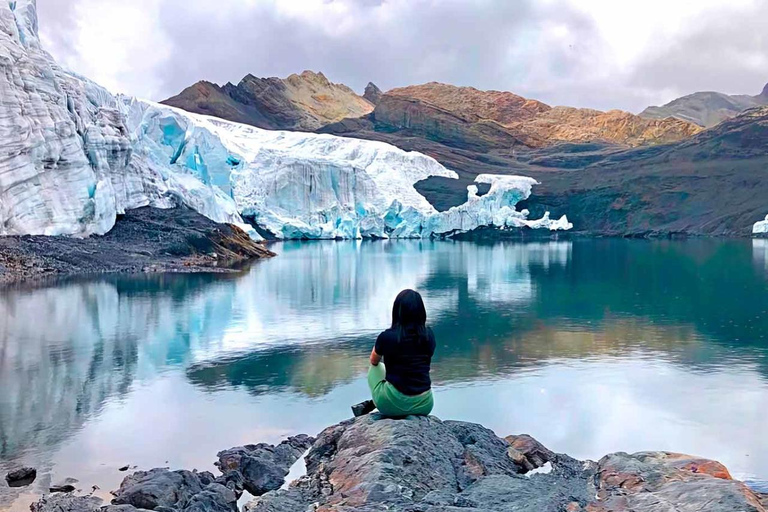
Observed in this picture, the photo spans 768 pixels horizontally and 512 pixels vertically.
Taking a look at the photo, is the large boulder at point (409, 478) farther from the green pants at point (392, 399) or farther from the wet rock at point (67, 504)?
the wet rock at point (67, 504)

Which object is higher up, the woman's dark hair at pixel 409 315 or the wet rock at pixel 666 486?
the woman's dark hair at pixel 409 315

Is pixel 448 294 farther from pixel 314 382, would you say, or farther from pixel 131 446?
pixel 131 446

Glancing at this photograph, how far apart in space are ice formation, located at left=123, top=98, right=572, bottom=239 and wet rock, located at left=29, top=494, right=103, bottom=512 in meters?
35.0

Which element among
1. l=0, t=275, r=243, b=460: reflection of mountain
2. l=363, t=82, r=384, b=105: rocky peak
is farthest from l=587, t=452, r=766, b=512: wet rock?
l=363, t=82, r=384, b=105: rocky peak

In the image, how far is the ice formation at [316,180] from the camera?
42.5 m

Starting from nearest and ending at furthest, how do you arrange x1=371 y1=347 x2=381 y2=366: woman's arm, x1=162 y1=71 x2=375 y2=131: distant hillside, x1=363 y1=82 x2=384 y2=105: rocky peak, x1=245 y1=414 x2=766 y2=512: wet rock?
x1=245 y1=414 x2=766 y2=512: wet rock
x1=371 y1=347 x2=381 y2=366: woman's arm
x1=162 y1=71 x2=375 y2=131: distant hillside
x1=363 y1=82 x2=384 y2=105: rocky peak

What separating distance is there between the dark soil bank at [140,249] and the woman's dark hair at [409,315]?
1803cm

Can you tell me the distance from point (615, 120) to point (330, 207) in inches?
2836

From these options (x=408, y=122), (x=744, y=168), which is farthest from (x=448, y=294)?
(x=408, y=122)

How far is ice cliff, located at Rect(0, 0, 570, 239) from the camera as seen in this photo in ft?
81.0

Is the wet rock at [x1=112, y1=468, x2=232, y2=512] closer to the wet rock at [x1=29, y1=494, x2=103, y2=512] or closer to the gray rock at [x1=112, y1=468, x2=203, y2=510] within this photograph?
the gray rock at [x1=112, y1=468, x2=203, y2=510]

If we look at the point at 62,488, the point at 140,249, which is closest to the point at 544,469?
the point at 62,488

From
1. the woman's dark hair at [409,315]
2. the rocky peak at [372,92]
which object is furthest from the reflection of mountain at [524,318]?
the rocky peak at [372,92]

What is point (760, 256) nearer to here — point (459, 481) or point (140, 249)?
point (140, 249)
